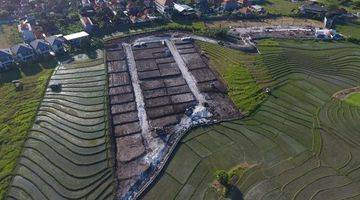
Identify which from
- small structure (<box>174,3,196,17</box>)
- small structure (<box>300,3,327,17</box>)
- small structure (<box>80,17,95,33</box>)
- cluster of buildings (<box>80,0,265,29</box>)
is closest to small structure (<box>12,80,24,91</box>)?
small structure (<box>80,17,95,33</box>)

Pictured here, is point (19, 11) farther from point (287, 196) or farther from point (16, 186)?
point (287, 196)

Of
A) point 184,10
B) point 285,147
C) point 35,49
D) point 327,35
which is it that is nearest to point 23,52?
point 35,49

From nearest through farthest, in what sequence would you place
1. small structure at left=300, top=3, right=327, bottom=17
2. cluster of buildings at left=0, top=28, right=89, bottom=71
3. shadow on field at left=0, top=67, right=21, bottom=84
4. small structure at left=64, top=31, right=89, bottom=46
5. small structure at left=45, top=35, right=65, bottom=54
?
shadow on field at left=0, top=67, right=21, bottom=84 < cluster of buildings at left=0, top=28, right=89, bottom=71 < small structure at left=45, top=35, right=65, bottom=54 < small structure at left=64, top=31, right=89, bottom=46 < small structure at left=300, top=3, right=327, bottom=17

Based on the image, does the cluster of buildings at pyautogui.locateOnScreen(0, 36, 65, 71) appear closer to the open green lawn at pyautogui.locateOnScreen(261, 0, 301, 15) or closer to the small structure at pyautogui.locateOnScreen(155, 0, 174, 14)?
the small structure at pyautogui.locateOnScreen(155, 0, 174, 14)

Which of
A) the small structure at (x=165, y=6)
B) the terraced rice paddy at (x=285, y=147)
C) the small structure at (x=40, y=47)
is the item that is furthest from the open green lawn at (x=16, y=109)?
the small structure at (x=165, y=6)

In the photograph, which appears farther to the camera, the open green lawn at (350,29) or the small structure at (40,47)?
the open green lawn at (350,29)

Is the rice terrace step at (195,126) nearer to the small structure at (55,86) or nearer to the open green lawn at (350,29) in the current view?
the small structure at (55,86)

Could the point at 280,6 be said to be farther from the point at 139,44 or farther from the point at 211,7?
the point at 139,44
